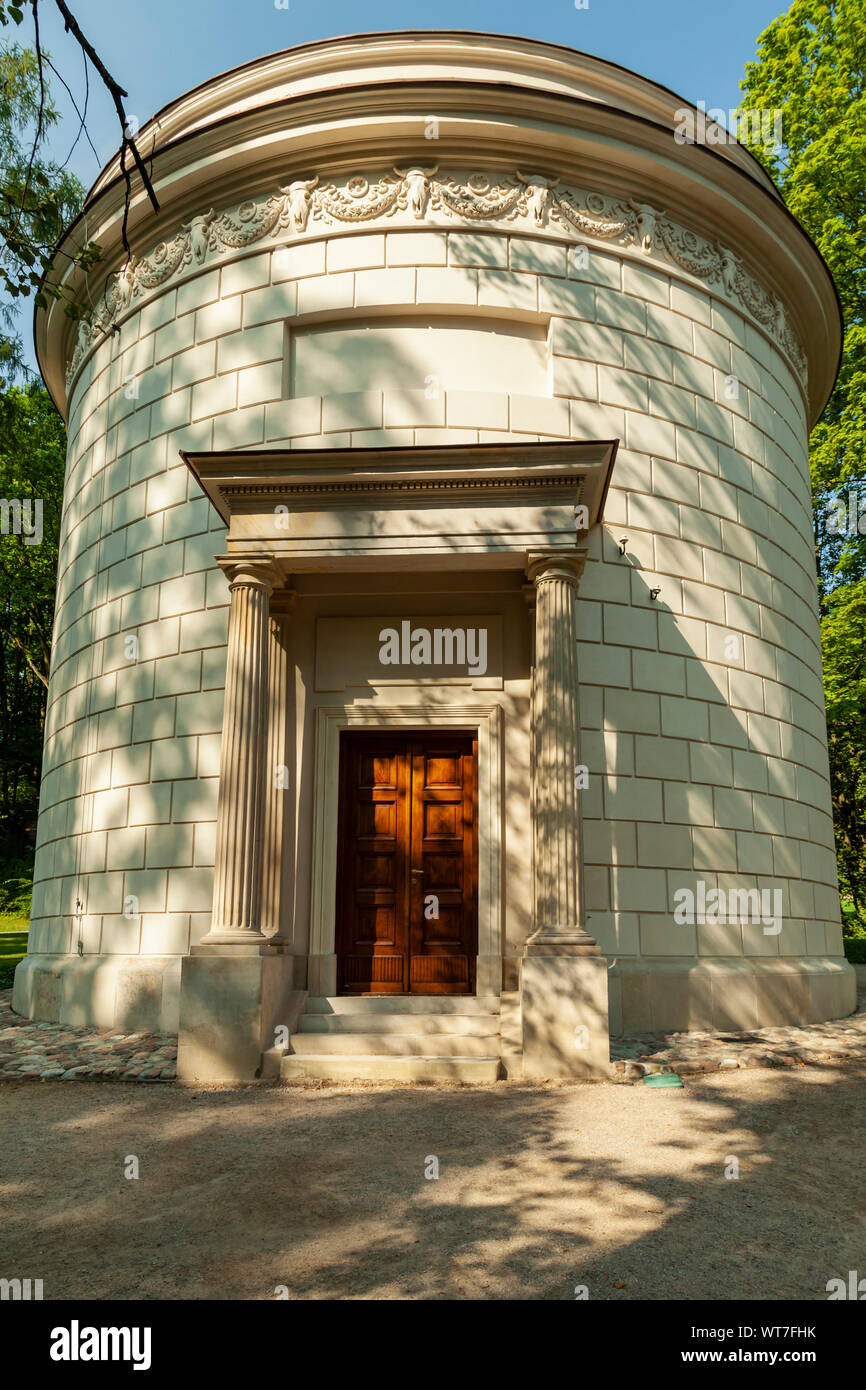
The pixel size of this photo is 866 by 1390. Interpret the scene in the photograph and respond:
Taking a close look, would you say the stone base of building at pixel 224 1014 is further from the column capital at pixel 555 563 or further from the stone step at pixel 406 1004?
the column capital at pixel 555 563

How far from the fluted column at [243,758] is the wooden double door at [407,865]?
5.26ft

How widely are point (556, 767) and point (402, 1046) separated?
3.01 m

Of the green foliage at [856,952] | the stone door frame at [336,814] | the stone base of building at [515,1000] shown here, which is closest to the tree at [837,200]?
the green foliage at [856,952]

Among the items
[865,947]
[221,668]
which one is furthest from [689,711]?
[865,947]

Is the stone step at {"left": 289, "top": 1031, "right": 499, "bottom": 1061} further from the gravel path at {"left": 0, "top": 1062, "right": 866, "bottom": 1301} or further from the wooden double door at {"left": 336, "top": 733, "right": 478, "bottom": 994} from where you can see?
the wooden double door at {"left": 336, "top": 733, "right": 478, "bottom": 994}

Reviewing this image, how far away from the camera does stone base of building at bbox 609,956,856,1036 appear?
10.9 metres

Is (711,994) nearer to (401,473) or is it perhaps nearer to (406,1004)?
(406,1004)

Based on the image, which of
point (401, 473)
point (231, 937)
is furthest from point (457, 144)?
point (231, 937)

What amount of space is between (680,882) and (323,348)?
7755mm

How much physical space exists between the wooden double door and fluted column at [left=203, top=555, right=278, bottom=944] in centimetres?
160

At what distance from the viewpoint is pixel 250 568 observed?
10289 mm

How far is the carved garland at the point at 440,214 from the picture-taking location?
1243 cm

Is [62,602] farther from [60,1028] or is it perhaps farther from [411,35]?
[411,35]

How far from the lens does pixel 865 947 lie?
22.2 metres
